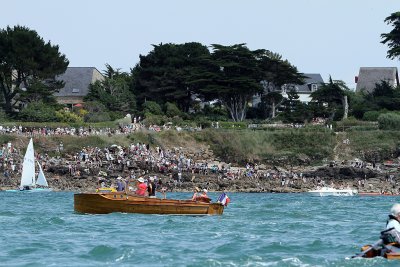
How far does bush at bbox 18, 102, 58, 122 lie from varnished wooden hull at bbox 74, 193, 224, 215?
51.7 metres

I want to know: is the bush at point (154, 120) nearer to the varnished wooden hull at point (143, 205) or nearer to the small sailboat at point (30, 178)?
the small sailboat at point (30, 178)

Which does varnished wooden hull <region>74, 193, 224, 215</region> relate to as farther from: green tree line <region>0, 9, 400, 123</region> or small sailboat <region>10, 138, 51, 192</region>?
green tree line <region>0, 9, 400, 123</region>

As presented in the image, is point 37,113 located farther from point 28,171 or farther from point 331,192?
point 331,192

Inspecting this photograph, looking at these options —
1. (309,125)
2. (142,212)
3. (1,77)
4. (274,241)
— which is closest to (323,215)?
(142,212)

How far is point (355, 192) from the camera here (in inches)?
3287

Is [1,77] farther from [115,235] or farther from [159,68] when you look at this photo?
[115,235]

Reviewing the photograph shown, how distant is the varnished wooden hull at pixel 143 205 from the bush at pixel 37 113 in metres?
51.7

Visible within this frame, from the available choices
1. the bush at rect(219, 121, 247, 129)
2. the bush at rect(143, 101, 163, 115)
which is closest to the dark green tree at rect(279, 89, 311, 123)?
the bush at rect(219, 121, 247, 129)

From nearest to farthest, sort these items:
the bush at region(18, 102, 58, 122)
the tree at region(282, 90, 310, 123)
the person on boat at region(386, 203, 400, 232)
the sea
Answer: the person on boat at region(386, 203, 400, 232), the sea, the bush at region(18, 102, 58, 122), the tree at region(282, 90, 310, 123)

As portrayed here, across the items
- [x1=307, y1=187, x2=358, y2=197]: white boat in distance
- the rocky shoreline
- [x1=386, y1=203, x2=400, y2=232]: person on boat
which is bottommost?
[x1=307, y1=187, x2=358, y2=197]: white boat in distance

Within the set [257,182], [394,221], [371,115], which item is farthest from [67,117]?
[394,221]

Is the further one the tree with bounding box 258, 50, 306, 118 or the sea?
the tree with bounding box 258, 50, 306, 118

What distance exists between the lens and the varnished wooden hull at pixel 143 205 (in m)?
48.4

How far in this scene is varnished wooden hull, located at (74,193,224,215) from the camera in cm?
4844
